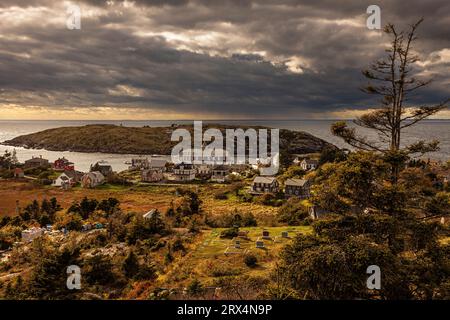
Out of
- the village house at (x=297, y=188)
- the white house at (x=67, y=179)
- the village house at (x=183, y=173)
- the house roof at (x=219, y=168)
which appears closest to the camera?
the village house at (x=297, y=188)

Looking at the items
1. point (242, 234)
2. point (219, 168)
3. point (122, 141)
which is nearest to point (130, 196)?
point (219, 168)

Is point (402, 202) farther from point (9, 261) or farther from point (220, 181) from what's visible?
point (220, 181)

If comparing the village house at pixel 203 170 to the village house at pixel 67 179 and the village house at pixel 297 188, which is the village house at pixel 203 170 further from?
the village house at pixel 297 188

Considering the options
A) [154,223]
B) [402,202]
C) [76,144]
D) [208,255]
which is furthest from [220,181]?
[76,144]

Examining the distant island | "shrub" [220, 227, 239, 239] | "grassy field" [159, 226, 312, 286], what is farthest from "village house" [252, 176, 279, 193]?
the distant island

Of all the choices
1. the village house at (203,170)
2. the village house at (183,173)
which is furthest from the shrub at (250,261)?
the village house at (203,170)

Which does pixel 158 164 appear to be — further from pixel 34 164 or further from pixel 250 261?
pixel 250 261
